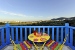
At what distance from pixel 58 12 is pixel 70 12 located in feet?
2.62

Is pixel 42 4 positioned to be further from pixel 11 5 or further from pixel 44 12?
pixel 11 5

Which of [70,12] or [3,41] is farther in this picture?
[70,12]

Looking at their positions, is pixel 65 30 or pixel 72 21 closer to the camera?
pixel 65 30

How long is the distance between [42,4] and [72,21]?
2.25 metres

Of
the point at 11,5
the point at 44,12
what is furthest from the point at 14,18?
the point at 44,12

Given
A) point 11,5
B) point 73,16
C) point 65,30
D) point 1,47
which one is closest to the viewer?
point 1,47

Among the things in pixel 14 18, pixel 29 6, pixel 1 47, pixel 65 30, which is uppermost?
pixel 29 6

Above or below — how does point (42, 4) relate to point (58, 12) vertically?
above

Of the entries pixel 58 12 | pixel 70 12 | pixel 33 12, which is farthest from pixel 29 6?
pixel 70 12

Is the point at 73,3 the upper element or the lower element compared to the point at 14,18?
upper

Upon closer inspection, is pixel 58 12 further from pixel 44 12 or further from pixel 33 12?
pixel 33 12

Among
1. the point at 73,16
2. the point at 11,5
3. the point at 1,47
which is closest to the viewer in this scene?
the point at 1,47

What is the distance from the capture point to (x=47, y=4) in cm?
728

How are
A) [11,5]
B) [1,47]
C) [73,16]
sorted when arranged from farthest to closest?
[73,16] < [11,5] < [1,47]
